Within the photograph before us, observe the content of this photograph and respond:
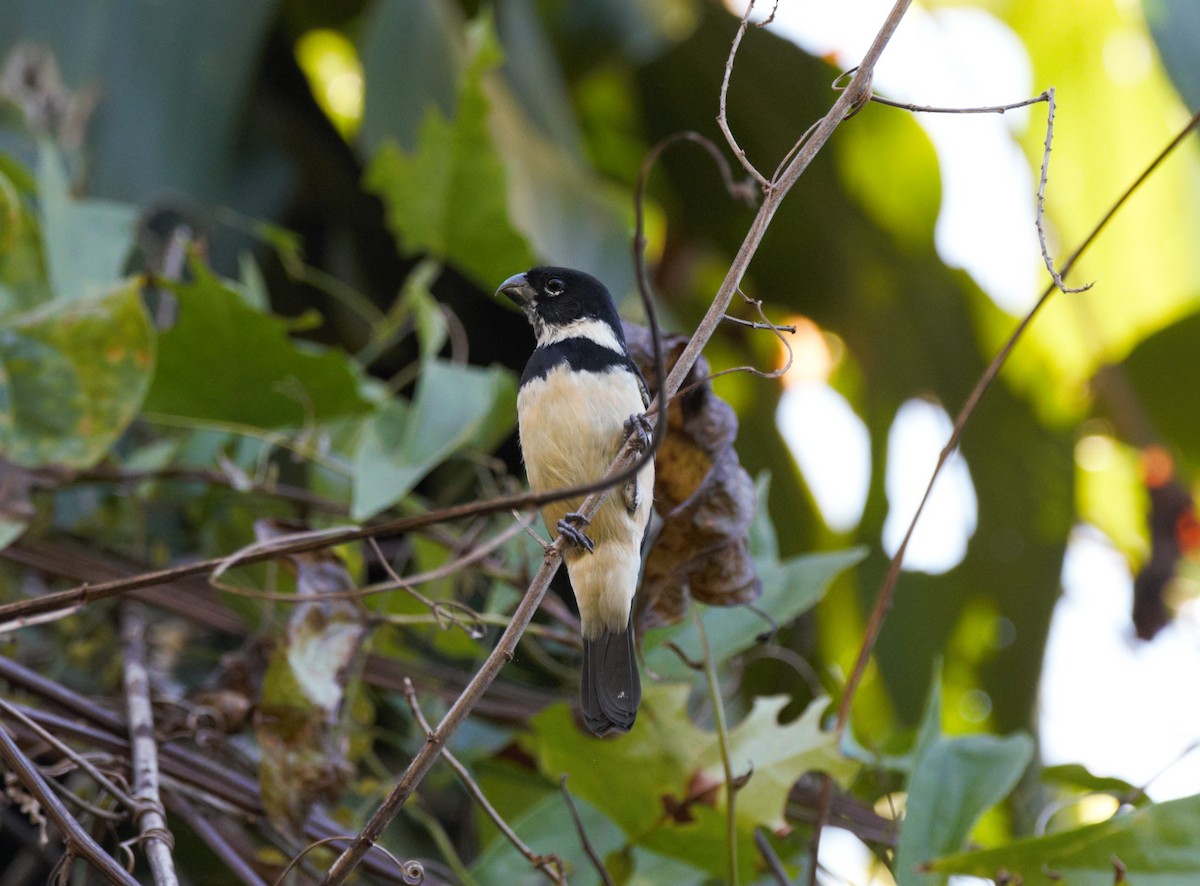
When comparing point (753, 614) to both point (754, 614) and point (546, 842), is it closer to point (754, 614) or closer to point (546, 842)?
point (754, 614)

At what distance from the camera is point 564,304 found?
1626mm

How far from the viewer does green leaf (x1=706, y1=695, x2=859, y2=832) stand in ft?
5.02

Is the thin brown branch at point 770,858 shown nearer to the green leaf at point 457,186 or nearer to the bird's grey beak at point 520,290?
the bird's grey beak at point 520,290

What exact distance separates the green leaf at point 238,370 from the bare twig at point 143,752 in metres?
0.34

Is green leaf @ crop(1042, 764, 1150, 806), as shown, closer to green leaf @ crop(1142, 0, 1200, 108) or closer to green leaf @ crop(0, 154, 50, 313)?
green leaf @ crop(1142, 0, 1200, 108)

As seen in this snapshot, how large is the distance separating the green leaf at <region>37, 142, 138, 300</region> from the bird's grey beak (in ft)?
2.29

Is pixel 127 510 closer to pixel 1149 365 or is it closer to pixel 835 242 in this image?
pixel 835 242

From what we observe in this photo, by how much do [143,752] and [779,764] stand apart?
761 mm

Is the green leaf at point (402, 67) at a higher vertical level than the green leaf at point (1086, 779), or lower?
higher

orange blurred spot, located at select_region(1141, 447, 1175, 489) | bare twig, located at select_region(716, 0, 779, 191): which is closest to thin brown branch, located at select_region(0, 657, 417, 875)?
bare twig, located at select_region(716, 0, 779, 191)

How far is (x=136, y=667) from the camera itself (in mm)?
1658

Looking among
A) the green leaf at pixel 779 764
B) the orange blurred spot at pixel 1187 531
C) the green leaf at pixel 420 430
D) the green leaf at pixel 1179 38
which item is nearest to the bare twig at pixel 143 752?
the green leaf at pixel 420 430

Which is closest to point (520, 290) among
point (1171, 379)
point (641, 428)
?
point (641, 428)

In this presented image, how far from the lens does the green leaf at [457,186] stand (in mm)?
2178
